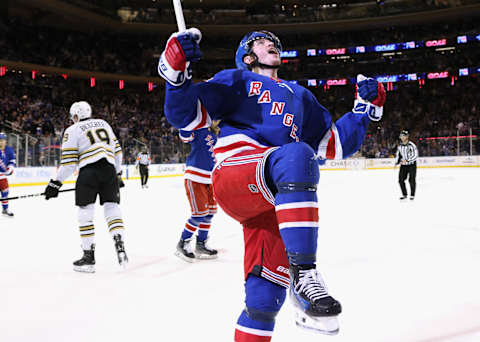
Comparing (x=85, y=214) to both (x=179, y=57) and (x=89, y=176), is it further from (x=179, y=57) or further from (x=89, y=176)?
(x=179, y=57)

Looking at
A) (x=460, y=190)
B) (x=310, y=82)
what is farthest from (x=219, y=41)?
(x=460, y=190)

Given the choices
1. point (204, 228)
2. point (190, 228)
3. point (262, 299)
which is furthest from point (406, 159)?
point (262, 299)

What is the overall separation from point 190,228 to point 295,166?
9.43 ft

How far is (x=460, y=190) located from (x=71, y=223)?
8973 millimetres

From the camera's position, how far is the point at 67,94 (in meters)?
24.4

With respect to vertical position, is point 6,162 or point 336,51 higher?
point 336,51

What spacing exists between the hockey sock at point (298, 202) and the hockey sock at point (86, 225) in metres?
2.82

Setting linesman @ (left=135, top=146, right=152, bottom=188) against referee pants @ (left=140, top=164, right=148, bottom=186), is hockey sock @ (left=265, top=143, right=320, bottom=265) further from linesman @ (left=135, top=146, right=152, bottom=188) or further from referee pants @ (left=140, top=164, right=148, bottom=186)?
referee pants @ (left=140, top=164, right=148, bottom=186)

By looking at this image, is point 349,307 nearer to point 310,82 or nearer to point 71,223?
point 71,223

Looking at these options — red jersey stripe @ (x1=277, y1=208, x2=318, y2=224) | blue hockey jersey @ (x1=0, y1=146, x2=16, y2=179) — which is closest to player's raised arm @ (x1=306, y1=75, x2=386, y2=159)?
red jersey stripe @ (x1=277, y1=208, x2=318, y2=224)

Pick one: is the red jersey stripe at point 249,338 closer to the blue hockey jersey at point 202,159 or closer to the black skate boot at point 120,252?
the black skate boot at point 120,252

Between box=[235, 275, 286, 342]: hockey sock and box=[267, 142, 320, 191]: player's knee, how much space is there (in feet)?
1.47

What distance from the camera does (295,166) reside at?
1.17 m

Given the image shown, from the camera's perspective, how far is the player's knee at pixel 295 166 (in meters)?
1.17
